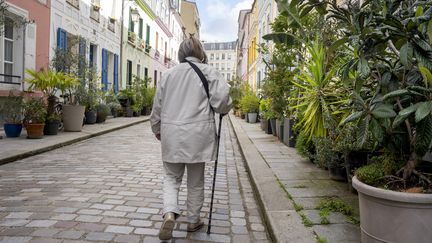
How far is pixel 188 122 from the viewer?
3.57 meters

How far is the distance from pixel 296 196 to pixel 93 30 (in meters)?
14.1

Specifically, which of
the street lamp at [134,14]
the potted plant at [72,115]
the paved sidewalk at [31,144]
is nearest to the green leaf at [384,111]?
the paved sidewalk at [31,144]

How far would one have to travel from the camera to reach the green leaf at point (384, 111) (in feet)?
8.92

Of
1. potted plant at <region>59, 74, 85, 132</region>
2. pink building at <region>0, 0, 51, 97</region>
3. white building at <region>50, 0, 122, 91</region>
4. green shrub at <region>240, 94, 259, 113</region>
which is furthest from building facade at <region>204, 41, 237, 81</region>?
potted plant at <region>59, 74, 85, 132</region>

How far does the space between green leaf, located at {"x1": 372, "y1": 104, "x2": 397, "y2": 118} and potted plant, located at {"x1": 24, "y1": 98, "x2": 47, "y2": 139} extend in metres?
8.65

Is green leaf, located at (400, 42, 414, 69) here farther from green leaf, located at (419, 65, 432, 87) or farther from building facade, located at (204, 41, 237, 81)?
building facade, located at (204, 41, 237, 81)

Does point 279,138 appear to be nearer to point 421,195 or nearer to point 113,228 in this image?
point 113,228

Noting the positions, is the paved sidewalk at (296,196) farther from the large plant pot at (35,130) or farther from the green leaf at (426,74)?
the large plant pot at (35,130)

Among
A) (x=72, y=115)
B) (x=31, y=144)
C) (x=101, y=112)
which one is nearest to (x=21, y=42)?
(x=72, y=115)

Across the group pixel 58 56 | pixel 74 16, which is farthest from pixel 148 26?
pixel 58 56

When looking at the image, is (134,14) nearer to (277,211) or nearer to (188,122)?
(277,211)

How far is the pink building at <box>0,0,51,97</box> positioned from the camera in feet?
34.3

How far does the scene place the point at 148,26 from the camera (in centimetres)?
2850

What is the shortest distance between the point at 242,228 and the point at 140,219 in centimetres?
104
